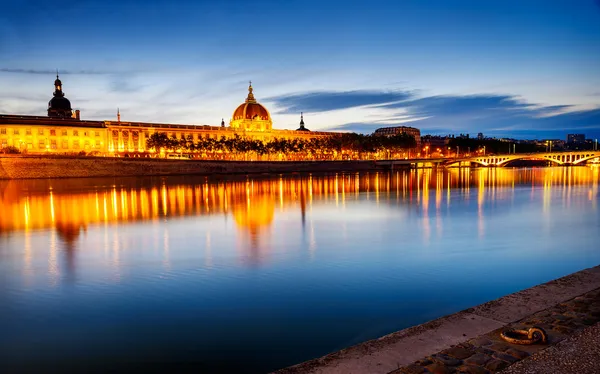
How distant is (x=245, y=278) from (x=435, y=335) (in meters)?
6.86

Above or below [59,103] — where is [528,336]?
below

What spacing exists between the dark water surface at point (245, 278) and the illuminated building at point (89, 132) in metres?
77.7

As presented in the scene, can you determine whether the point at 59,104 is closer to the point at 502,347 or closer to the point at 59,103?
the point at 59,103

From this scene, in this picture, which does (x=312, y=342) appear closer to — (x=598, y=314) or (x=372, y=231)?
(x=598, y=314)

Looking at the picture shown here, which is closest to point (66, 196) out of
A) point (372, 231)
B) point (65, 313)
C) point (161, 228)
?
point (161, 228)

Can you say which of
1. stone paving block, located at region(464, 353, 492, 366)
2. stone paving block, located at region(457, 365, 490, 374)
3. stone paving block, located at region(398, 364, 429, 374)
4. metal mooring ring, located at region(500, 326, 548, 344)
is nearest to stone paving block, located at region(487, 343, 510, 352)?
metal mooring ring, located at region(500, 326, 548, 344)

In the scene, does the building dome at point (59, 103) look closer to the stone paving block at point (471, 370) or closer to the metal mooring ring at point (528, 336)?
the metal mooring ring at point (528, 336)

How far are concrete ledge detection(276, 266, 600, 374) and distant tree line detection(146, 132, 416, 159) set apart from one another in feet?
335

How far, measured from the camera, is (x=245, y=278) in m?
12.5

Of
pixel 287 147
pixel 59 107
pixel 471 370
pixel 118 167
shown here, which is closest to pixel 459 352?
pixel 471 370

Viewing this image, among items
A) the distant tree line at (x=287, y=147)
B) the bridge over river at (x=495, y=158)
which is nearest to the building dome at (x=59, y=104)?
the distant tree line at (x=287, y=147)

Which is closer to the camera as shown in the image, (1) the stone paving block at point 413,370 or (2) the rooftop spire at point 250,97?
(1) the stone paving block at point 413,370

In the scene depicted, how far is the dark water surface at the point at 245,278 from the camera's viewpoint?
8.05 meters

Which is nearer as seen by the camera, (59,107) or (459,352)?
(459,352)
